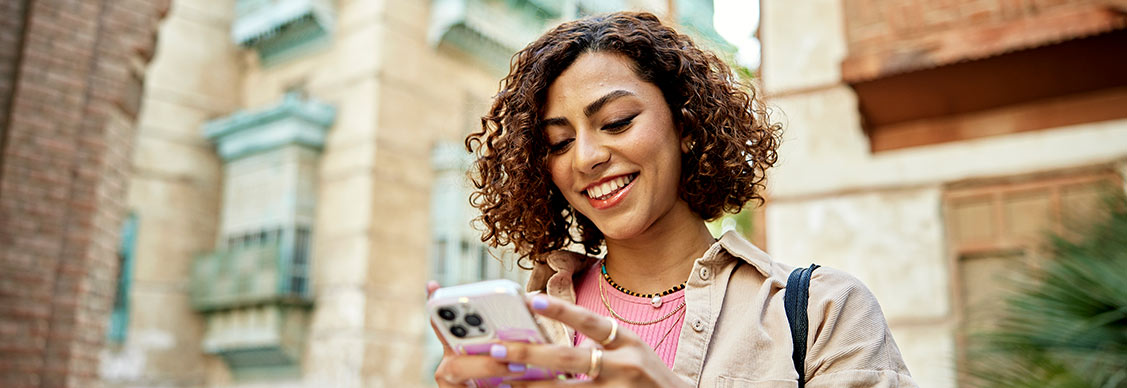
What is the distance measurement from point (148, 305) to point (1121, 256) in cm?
1724

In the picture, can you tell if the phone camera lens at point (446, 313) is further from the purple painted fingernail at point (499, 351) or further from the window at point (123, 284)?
the window at point (123, 284)

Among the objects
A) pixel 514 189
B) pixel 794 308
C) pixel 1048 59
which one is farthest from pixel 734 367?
pixel 1048 59

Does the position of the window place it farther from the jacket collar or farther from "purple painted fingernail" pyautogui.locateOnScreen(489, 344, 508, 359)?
"purple painted fingernail" pyautogui.locateOnScreen(489, 344, 508, 359)

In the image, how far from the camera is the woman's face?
1.72 metres

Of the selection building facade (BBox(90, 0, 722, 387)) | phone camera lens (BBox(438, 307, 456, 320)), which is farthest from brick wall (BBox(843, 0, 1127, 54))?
building facade (BBox(90, 0, 722, 387))

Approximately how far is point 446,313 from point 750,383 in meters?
0.55

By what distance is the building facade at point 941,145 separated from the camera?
612 centimetres

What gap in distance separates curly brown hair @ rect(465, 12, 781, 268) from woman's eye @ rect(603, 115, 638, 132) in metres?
0.11

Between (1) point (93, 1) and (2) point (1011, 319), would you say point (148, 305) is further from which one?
(2) point (1011, 319)

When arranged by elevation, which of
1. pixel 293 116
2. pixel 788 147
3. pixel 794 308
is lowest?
pixel 794 308

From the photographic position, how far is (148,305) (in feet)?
58.6

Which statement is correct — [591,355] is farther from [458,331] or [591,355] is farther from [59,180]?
[59,180]

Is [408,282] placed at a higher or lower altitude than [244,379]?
higher

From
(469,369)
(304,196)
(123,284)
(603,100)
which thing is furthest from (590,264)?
(123,284)
